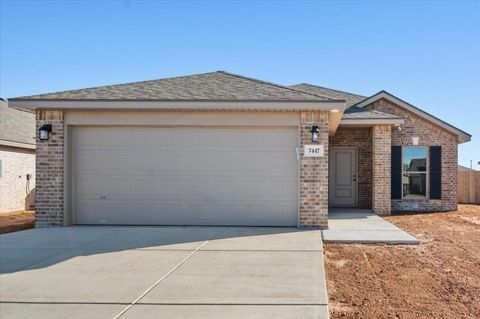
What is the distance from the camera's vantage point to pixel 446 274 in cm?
595

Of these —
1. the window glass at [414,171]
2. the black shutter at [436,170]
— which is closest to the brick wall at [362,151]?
the window glass at [414,171]

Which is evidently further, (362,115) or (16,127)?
(16,127)

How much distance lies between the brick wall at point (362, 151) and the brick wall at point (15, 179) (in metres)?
12.2

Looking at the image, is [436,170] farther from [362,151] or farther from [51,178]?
[51,178]

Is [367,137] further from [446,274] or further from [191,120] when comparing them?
[446,274]

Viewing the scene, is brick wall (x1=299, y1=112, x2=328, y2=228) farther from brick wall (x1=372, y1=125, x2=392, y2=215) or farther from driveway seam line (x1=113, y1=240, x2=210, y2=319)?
brick wall (x1=372, y1=125, x2=392, y2=215)

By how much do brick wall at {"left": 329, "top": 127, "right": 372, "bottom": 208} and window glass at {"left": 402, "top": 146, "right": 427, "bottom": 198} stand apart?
49.2 inches

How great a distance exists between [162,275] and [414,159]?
12.3m

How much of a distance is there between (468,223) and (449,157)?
384 centimetres

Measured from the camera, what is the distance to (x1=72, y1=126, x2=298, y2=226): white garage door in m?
9.98

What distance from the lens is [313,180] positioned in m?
9.71

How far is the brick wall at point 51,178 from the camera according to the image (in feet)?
32.7

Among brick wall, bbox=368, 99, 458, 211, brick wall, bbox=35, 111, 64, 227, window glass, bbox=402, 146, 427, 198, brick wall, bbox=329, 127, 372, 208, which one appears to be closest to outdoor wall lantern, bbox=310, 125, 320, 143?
brick wall, bbox=329, 127, 372, 208

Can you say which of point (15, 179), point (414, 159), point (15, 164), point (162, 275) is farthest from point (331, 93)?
point (162, 275)
